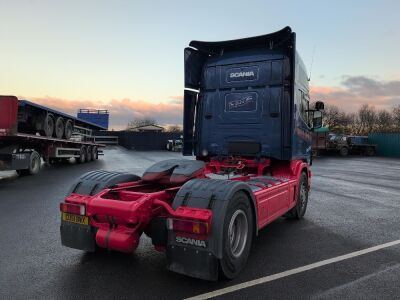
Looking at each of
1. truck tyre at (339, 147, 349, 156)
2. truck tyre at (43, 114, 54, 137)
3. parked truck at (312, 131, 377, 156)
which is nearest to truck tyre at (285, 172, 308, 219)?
truck tyre at (43, 114, 54, 137)

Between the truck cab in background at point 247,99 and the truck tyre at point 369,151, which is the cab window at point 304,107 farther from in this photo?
the truck tyre at point 369,151

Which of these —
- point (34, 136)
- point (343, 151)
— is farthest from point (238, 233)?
point (343, 151)

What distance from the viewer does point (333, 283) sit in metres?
4.02

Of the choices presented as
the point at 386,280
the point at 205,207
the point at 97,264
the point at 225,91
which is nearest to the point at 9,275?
the point at 97,264

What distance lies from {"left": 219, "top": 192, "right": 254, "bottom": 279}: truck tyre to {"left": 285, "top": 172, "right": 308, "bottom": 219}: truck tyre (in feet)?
9.14

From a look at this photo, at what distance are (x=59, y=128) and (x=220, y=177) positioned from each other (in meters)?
14.6

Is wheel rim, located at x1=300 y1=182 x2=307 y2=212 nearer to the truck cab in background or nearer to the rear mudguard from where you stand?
the truck cab in background

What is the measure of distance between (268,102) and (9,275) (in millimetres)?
4689

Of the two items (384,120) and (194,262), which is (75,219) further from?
(384,120)

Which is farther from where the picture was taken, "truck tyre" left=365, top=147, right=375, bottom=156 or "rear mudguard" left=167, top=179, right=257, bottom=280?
"truck tyre" left=365, top=147, right=375, bottom=156

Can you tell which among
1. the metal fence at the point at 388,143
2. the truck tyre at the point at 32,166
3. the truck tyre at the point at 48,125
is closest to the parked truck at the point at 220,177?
the truck tyre at the point at 32,166

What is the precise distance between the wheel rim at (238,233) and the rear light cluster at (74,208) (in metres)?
1.69

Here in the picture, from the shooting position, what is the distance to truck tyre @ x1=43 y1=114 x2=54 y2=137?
54.1 feet

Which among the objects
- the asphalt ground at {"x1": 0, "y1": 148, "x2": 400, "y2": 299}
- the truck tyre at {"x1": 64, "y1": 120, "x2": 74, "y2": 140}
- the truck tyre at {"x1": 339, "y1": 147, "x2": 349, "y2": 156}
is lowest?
the asphalt ground at {"x1": 0, "y1": 148, "x2": 400, "y2": 299}
